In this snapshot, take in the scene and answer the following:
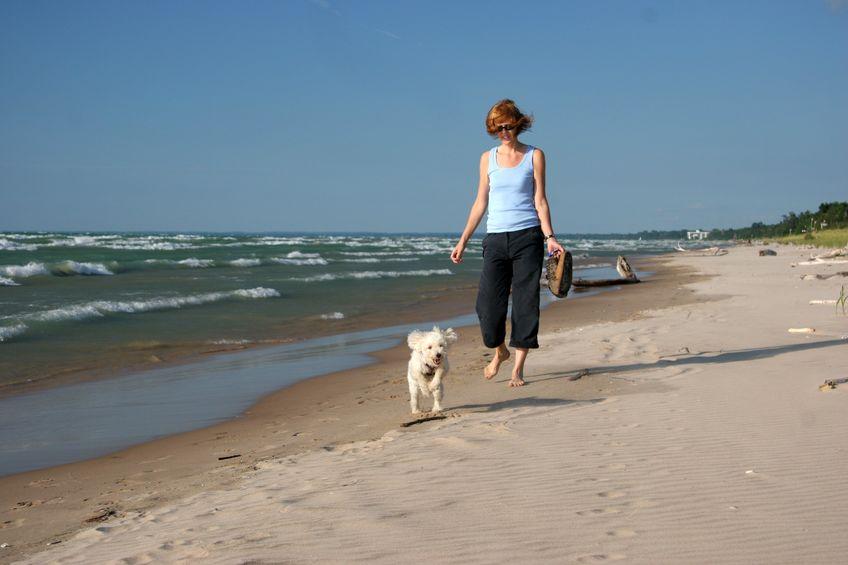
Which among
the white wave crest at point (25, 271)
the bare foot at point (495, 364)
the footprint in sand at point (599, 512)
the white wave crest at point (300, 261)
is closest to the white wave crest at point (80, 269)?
the white wave crest at point (25, 271)

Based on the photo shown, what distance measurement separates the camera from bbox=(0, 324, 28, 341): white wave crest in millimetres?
11470

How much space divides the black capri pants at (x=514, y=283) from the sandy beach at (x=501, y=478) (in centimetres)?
55

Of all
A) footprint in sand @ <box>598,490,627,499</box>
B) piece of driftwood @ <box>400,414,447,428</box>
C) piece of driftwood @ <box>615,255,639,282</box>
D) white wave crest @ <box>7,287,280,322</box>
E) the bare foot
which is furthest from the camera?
piece of driftwood @ <box>615,255,639,282</box>

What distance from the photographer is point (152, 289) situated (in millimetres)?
19812

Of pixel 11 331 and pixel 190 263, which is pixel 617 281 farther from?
pixel 190 263

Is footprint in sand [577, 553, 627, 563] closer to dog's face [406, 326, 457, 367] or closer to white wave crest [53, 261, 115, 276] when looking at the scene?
dog's face [406, 326, 457, 367]

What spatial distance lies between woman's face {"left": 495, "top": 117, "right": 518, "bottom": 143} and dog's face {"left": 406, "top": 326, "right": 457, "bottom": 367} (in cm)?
160

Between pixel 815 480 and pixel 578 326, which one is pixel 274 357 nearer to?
pixel 578 326

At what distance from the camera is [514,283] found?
6.36 m

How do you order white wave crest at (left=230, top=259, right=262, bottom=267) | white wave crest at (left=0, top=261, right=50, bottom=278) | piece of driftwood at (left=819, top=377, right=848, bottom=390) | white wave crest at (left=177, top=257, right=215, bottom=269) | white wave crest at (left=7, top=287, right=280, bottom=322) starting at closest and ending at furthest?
1. piece of driftwood at (left=819, top=377, right=848, bottom=390)
2. white wave crest at (left=7, top=287, right=280, bottom=322)
3. white wave crest at (left=0, top=261, right=50, bottom=278)
4. white wave crest at (left=177, top=257, right=215, bottom=269)
5. white wave crest at (left=230, top=259, right=262, bottom=267)

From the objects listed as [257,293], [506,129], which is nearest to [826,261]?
[257,293]

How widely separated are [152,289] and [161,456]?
592 inches

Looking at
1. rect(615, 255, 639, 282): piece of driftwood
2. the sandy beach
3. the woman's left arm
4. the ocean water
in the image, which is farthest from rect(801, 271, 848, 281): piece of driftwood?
the woman's left arm

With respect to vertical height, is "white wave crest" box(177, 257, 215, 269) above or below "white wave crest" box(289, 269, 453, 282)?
above
